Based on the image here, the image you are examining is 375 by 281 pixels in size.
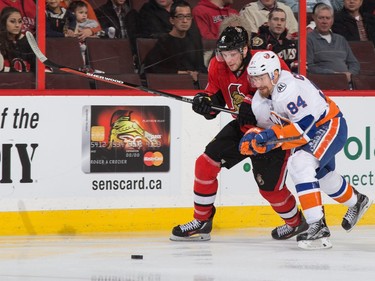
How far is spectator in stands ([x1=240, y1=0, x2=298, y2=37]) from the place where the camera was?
7254mm

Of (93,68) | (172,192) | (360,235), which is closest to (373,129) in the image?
(360,235)

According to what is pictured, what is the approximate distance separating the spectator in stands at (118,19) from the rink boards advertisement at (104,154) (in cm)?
40

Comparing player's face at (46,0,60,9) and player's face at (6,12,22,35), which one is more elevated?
player's face at (46,0,60,9)

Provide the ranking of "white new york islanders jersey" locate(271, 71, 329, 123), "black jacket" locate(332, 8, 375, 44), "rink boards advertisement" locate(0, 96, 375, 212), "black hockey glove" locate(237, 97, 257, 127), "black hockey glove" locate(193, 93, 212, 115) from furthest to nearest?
"black jacket" locate(332, 8, 375, 44), "rink boards advertisement" locate(0, 96, 375, 212), "black hockey glove" locate(193, 93, 212, 115), "black hockey glove" locate(237, 97, 257, 127), "white new york islanders jersey" locate(271, 71, 329, 123)

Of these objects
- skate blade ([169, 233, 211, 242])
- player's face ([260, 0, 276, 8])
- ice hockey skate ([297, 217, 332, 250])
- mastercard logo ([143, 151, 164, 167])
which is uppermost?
player's face ([260, 0, 276, 8])

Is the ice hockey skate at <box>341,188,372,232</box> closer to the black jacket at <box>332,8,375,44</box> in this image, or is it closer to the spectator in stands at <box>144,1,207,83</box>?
the spectator in stands at <box>144,1,207,83</box>

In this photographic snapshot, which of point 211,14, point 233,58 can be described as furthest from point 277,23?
point 233,58

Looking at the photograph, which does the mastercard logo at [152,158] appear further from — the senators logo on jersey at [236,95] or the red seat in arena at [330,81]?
the red seat in arena at [330,81]

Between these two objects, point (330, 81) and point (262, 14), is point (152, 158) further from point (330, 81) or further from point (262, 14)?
point (330, 81)

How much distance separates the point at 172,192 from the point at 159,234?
320 millimetres

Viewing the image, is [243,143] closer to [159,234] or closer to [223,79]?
[223,79]

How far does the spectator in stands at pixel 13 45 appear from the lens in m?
6.68

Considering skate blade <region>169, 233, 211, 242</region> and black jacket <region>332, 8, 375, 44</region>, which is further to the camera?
black jacket <region>332, 8, 375, 44</region>

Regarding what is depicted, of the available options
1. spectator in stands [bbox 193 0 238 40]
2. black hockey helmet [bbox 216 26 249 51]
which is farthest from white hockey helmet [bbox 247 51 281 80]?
spectator in stands [bbox 193 0 238 40]
